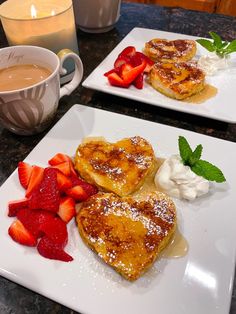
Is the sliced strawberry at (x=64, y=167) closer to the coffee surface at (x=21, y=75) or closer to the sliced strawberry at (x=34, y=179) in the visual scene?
the sliced strawberry at (x=34, y=179)

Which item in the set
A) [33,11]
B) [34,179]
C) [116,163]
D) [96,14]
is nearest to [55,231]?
[34,179]

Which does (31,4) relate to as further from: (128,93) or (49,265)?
(49,265)

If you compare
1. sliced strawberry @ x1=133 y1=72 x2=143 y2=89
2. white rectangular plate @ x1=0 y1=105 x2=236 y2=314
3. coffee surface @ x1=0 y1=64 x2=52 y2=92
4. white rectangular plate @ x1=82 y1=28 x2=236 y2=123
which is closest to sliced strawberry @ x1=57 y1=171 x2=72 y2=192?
white rectangular plate @ x1=0 y1=105 x2=236 y2=314

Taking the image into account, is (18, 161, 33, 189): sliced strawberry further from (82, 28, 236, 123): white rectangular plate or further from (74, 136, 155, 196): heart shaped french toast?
(82, 28, 236, 123): white rectangular plate

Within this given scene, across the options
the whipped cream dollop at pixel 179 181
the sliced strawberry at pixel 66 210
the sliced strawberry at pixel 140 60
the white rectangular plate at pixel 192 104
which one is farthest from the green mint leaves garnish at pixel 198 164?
the sliced strawberry at pixel 140 60

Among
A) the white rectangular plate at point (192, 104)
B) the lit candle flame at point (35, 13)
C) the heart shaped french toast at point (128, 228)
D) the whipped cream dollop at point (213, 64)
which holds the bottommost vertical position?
the heart shaped french toast at point (128, 228)

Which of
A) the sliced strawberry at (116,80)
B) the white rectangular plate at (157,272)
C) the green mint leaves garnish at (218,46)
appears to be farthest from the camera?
the green mint leaves garnish at (218,46)

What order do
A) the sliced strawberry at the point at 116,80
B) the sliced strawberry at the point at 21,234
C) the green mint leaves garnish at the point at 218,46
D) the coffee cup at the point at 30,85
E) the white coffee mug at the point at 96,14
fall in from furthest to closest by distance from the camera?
the white coffee mug at the point at 96,14 → the green mint leaves garnish at the point at 218,46 → the sliced strawberry at the point at 116,80 → the coffee cup at the point at 30,85 → the sliced strawberry at the point at 21,234
